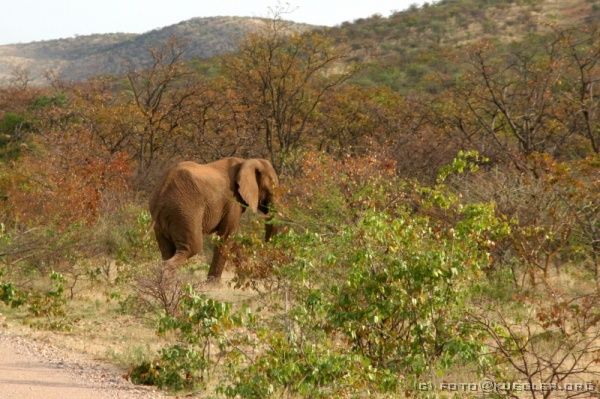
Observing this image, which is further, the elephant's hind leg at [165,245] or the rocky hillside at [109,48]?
the rocky hillside at [109,48]

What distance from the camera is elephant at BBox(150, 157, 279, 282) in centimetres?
1311

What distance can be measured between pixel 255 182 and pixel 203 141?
11441 millimetres

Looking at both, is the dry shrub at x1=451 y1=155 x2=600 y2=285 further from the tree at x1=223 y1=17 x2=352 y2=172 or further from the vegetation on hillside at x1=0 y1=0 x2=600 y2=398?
the tree at x1=223 y1=17 x2=352 y2=172

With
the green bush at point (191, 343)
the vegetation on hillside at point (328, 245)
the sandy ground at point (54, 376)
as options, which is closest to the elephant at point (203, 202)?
the vegetation on hillside at point (328, 245)

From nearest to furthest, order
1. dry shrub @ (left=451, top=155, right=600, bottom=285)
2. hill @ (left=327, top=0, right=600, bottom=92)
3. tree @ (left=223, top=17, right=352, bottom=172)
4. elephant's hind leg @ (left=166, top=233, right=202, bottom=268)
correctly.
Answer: dry shrub @ (left=451, top=155, right=600, bottom=285), elephant's hind leg @ (left=166, top=233, right=202, bottom=268), tree @ (left=223, top=17, right=352, bottom=172), hill @ (left=327, top=0, right=600, bottom=92)

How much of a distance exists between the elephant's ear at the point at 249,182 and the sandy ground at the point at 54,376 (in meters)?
4.84

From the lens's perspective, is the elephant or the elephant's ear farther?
the elephant's ear

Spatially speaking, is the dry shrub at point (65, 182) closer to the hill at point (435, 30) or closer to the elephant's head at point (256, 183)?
the elephant's head at point (256, 183)

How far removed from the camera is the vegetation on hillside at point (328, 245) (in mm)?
7703

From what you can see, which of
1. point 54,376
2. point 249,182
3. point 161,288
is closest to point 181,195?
point 249,182

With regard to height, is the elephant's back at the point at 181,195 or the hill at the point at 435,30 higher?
the hill at the point at 435,30

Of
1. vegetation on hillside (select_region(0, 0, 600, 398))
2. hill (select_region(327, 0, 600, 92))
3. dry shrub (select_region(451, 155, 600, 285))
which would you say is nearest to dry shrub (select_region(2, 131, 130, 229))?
vegetation on hillside (select_region(0, 0, 600, 398))

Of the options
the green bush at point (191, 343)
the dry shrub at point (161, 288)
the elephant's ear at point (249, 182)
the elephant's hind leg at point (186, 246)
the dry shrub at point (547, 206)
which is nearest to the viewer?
the green bush at point (191, 343)

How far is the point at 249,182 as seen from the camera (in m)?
14.0
